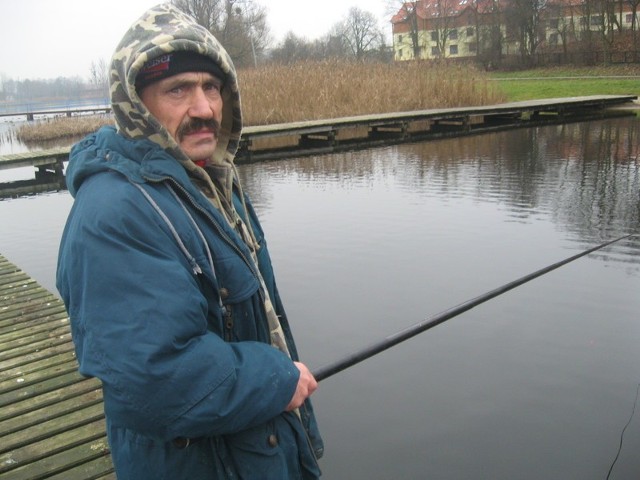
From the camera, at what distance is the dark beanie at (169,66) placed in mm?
1387

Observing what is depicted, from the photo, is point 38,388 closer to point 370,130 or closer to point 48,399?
point 48,399

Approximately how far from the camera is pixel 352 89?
61.4 ft

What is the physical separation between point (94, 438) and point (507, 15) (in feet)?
158

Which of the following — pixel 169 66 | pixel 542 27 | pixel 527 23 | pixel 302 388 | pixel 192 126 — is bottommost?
pixel 302 388

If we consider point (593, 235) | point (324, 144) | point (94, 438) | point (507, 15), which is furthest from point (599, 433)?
point (507, 15)

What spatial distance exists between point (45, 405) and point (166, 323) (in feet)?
8.02

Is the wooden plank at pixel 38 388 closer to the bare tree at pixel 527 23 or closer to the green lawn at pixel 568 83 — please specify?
the green lawn at pixel 568 83

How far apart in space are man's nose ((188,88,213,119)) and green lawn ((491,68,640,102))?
22.3 m

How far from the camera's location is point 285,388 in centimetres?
Result: 132

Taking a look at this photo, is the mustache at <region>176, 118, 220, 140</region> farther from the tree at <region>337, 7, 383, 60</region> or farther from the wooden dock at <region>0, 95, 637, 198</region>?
the tree at <region>337, 7, 383, 60</region>

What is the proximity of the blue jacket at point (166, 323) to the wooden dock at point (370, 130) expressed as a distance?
11881 mm

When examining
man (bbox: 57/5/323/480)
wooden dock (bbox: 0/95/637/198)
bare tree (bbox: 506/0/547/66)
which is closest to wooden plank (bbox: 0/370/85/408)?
man (bbox: 57/5/323/480)

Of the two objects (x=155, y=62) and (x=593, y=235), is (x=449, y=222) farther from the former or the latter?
(x=155, y=62)

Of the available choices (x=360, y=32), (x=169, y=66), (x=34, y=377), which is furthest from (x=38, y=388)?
(x=360, y=32)
